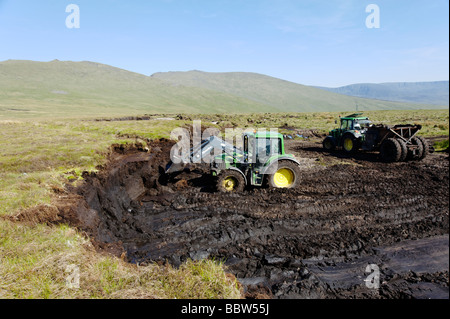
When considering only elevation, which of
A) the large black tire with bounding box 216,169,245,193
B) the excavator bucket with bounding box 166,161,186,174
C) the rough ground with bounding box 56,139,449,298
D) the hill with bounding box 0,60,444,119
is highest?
the hill with bounding box 0,60,444,119

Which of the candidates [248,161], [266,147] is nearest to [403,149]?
[266,147]

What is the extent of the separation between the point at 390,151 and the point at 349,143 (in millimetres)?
3012

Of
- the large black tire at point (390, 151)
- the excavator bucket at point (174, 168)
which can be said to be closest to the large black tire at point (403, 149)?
the large black tire at point (390, 151)

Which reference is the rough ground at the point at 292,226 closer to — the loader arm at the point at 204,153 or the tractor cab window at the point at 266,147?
the loader arm at the point at 204,153

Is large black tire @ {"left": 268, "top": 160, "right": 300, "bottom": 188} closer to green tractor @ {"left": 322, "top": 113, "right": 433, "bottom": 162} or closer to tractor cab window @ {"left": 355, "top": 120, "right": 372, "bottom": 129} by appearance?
green tractor @ {"left": 322, "top": 113, "right": 433, "bottom": 162}

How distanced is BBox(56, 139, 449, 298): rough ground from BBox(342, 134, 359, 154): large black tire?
4332 millimetres

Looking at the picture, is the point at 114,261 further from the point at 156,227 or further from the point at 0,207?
the point at 0,207

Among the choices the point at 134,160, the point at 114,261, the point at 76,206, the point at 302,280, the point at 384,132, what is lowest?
the point at 302,280

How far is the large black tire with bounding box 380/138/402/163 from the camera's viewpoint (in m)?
12.0

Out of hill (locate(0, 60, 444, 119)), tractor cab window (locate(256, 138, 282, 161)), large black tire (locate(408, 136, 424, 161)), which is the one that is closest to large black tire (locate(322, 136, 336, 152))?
large black tire (locate(408, 136, 424, 161))

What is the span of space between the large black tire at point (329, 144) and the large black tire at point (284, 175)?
8533mm

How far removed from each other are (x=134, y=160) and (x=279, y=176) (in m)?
6.14

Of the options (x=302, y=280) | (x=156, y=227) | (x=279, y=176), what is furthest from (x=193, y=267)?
(x=279, y=176)
